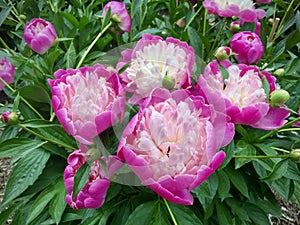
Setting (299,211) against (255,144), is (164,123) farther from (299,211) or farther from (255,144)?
(299,211)

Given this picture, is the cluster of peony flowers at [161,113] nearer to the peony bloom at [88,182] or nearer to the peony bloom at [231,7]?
the peony bloom at [88,182]

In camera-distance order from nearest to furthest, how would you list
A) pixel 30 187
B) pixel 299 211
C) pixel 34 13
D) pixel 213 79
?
pixel 213 79
pixel 30 187
pixel 34 13
pixel 299 211

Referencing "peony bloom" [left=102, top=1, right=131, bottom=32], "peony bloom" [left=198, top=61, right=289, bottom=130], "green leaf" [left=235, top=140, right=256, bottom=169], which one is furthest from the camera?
"peony bloom" [left=102, top=1, right=131, bottom=32]

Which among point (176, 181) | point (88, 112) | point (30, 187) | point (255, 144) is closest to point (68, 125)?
point (88, 112)

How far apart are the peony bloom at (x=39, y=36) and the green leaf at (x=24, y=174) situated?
0.61 feet

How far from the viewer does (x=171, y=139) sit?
48 cm

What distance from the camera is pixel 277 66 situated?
94 centimetres

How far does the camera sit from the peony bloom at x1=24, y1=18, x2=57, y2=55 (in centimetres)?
72

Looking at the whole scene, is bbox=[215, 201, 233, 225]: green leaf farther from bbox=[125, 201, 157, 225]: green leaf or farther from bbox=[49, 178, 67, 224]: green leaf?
bbox=[49, 178, 67, 224]: green leaf

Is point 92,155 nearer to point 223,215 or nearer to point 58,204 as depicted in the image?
point 58,204

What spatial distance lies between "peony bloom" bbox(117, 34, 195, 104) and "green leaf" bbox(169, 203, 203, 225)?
0.63 ft

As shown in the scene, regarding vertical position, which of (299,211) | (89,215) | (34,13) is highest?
(34,13)

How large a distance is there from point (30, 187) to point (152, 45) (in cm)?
31

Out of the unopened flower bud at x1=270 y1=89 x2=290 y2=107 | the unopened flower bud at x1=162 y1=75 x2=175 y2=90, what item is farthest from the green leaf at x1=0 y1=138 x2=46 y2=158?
the unopened flower bud at x1=270 y1=89 x2=290 y2=107
